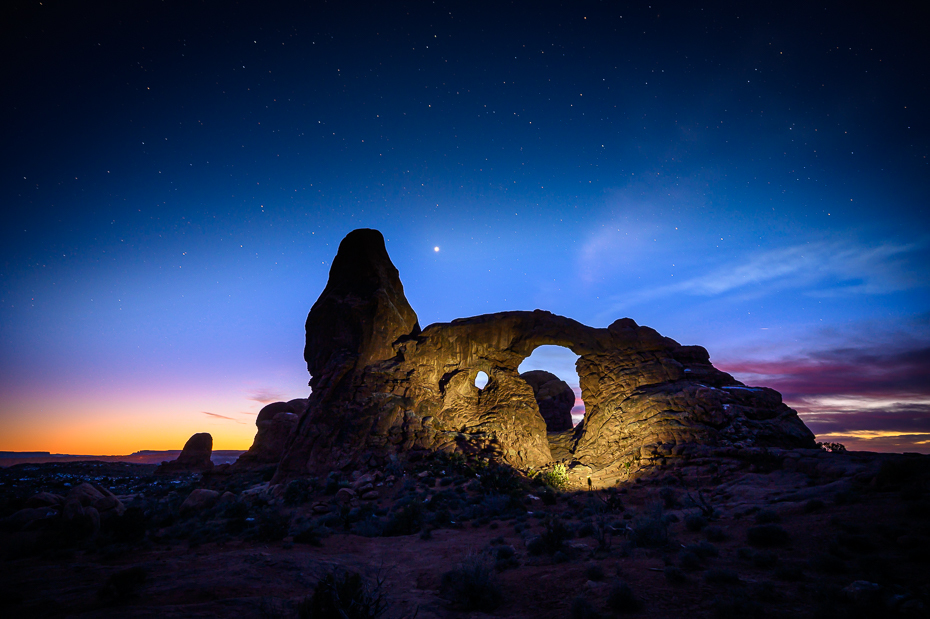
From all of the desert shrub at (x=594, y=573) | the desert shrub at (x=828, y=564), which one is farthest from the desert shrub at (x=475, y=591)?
the desert shrub at (x=828, y=564)

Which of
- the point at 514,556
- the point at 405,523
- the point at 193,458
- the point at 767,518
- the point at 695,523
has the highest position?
the point at 767,518

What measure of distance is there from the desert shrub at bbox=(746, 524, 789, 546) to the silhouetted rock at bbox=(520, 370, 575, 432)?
1408 inches

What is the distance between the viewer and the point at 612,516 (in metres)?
11.3

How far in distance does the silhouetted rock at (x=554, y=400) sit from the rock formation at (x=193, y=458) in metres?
38.5

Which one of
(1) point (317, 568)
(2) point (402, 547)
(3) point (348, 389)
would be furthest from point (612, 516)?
(3) point (348, 389)

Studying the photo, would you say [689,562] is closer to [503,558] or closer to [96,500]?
[503,558]

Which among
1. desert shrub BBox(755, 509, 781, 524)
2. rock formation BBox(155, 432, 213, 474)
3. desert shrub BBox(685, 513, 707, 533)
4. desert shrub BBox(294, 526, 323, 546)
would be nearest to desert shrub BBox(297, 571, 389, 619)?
desert shrub BBox(294, 526, 323, 546)

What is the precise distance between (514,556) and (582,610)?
3.31 m

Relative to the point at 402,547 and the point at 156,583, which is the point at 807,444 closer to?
the point at 402,547

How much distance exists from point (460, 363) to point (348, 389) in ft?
24.1

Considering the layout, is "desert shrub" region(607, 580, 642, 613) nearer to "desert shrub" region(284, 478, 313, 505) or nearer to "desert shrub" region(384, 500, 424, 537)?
"desert shrub" region(384, 500, 424, 537)

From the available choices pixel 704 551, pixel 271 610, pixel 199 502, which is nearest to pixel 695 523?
pixel 704 551

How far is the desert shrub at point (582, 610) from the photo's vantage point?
15.2ft

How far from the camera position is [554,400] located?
4409 cm
